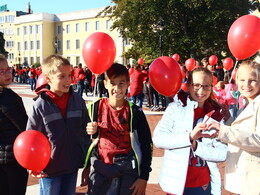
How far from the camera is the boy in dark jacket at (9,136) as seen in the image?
274cm

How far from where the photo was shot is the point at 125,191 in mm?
2523

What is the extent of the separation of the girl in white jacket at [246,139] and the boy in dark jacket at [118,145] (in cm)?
65

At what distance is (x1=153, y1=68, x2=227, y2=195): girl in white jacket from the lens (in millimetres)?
2408

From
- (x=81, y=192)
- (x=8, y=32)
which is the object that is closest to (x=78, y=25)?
(x=8, y=32)

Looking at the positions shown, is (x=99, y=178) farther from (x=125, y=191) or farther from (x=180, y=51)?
(x=180, y=51)

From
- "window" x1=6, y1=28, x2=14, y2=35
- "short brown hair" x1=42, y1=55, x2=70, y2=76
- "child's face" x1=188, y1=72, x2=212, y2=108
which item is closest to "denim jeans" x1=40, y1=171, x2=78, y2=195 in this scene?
"short brown hair" x1=42, y1=55, x2=70, y2=76

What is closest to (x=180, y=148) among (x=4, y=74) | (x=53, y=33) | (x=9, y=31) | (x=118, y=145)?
(x=118, y=145)

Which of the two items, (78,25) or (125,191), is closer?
(125,191)

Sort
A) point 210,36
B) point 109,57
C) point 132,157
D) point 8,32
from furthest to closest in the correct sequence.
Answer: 1. point 8,32
2. point 210,36
3. point 109,57
4. point 132,157

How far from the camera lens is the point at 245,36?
3.23 metres

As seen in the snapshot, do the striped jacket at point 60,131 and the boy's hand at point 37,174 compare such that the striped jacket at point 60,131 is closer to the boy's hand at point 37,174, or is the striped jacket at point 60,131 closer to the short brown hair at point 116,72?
the boy's hand at point 37,174

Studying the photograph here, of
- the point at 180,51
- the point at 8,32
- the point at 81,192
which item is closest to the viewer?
the point at 81,192

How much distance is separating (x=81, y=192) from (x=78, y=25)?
6004 centimetres

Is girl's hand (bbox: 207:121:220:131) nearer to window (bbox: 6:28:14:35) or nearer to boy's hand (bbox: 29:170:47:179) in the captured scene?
boy's hand (bbox: 29:170:47:179)
